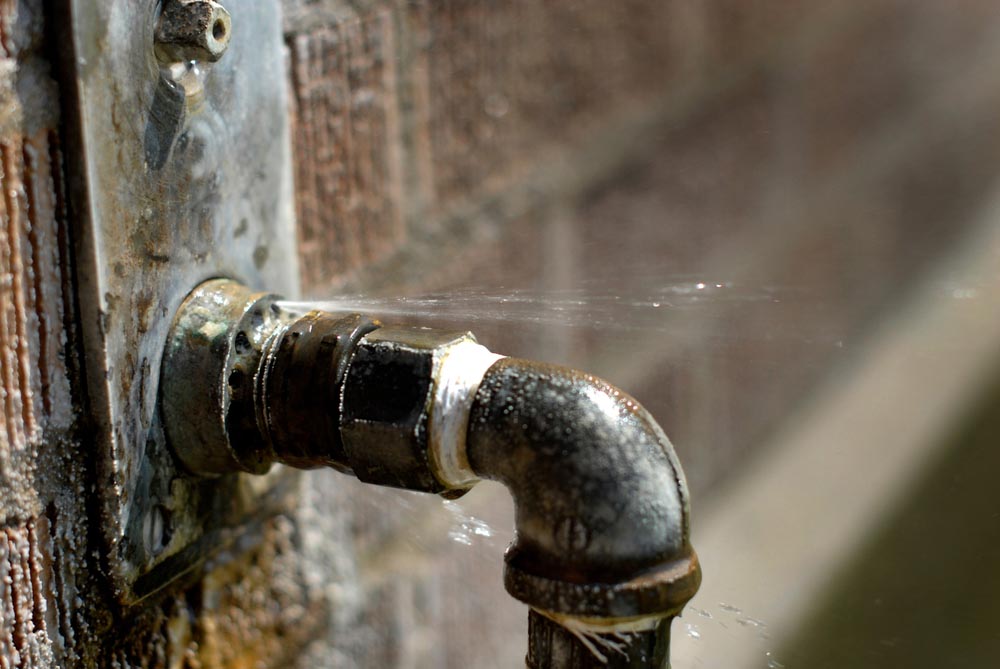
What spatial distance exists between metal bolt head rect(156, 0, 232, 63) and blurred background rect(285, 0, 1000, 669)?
0.24 m

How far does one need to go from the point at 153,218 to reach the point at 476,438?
9.3 inches

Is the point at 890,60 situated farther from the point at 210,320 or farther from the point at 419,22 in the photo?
the point at 210,320

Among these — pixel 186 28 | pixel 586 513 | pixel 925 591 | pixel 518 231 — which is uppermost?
pixel 186 28

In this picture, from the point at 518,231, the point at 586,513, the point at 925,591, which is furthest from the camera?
the point at 925,591

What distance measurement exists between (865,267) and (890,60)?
44 centimetres

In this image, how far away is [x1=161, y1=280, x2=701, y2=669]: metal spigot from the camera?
0.51m

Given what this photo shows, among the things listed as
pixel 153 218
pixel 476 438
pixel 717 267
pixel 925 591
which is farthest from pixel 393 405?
pixel 925 591

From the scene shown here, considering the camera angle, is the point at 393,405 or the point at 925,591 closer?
the point at 393,405

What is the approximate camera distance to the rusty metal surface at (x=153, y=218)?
1.72 feet

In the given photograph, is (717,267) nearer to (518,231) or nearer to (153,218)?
(518,231)

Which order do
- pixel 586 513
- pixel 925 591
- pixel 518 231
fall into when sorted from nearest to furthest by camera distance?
1. pixel 586 513
2. pixel 518 231
3. pixel 925 591

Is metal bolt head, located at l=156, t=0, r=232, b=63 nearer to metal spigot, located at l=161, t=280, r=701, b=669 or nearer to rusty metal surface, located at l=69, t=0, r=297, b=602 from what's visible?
rusty metal surface, located at l=69, t=0, r=297, b=602

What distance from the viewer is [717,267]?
1693mm

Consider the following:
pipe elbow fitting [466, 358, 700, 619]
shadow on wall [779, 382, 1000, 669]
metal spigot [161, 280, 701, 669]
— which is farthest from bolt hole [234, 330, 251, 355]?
shadow on wall [779, 382, 1000, 669]
